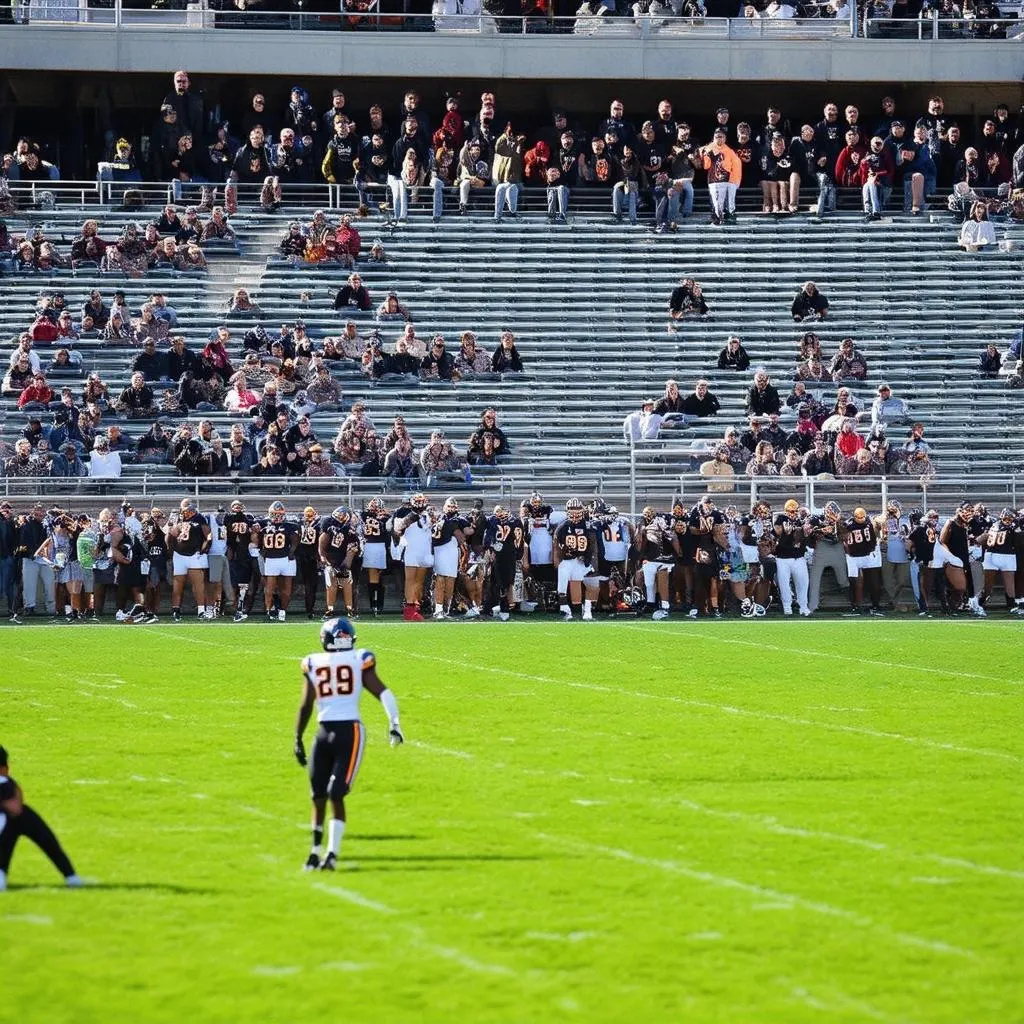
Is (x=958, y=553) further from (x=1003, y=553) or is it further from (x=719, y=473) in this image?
(x=719, y=473)

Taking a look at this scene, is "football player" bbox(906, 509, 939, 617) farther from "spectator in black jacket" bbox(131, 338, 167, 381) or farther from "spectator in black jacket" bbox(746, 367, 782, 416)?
"spectator in black jacket" bbox(131, 338, 167, 381)

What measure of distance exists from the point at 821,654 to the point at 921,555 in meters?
6.06

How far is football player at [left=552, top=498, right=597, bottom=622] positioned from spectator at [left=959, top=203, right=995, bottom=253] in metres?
12.7

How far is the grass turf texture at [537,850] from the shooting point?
7.73 metres

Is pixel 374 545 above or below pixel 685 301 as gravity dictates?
below

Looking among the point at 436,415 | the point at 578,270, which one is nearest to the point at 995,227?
the point at 578,270

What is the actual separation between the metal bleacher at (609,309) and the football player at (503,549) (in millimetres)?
2730

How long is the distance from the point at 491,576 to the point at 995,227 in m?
14.7

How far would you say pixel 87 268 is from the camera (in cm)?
3284

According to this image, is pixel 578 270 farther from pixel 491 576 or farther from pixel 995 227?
pixel 491 576

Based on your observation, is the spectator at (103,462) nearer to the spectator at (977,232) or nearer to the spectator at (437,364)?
the spectator at (437,364)

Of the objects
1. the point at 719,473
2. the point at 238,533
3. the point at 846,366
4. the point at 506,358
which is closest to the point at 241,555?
the point at 238,533

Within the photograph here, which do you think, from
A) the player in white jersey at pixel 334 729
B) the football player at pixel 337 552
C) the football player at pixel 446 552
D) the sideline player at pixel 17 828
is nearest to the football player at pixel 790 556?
the football player at pixel 446 552

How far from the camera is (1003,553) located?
A: 2603 cm
